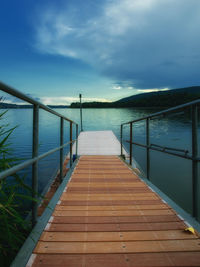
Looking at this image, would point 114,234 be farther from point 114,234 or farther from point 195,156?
point 195,156

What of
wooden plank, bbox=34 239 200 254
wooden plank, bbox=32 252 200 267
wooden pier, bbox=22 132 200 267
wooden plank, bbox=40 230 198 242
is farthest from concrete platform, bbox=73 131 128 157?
wooden plank, bbox=32 252 200 267

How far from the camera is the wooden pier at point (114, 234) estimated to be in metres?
0.99

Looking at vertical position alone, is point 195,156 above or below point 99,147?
above

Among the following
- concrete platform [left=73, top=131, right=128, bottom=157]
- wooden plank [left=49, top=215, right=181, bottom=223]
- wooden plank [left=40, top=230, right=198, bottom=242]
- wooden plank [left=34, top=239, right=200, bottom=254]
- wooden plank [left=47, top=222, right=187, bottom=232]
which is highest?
concrete platform [left=73, top=131, right=128, bottom=157]

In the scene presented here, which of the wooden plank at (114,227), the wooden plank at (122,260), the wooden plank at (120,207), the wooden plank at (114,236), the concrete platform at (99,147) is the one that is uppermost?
the concrete platform at (99,147)

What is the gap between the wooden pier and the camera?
0.99 metres

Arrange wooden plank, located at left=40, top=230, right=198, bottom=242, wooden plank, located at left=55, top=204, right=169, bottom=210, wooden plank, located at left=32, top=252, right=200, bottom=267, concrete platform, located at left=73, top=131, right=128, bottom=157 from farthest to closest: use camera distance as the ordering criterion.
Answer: concrete platform, located at left=73, top=131, right=128, bottom=157, wooden plank, located at left=55, top=204, right=169, bottom=210, wooden plank, located at left=40, top=230, right=198, bottom=242, wooden plank, located at left=32, top=252, right=200, bottom=267

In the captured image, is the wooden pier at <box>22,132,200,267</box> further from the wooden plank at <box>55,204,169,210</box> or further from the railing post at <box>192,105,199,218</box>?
the railing post at <box>192,105,199,218</box>

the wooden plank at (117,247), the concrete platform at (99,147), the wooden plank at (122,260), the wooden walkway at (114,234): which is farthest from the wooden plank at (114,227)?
the concrete platform at (99,147)

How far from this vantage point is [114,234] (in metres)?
1.22

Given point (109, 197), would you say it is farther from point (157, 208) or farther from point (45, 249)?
point (45, 249)

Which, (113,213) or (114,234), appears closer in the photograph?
(114,234)

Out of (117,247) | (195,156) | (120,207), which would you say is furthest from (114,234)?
(195,156)

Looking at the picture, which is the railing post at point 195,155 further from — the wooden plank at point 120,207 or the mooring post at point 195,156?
the wooden plank at point 120,207
